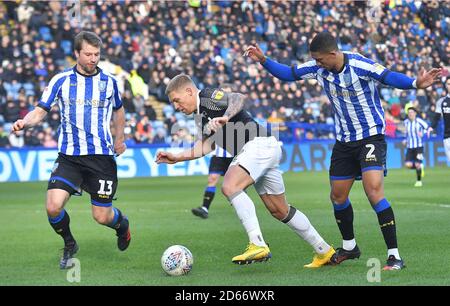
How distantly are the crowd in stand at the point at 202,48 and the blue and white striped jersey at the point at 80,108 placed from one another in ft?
52.3

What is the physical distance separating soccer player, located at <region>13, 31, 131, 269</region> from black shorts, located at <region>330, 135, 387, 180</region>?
2439 millimetres

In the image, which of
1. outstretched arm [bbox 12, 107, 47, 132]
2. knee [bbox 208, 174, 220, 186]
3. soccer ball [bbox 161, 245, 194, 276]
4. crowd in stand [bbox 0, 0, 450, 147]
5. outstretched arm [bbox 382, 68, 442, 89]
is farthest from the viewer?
crowd in stand [bbox 0, 0, 450, 147]

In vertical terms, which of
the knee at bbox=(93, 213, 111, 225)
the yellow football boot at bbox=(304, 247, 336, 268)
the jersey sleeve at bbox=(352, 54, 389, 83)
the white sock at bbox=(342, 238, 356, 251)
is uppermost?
the jersey sleeve at bbox=(352, 54, 389, 83)

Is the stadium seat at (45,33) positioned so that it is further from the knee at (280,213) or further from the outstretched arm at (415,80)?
the outstretched arm at (415,80)

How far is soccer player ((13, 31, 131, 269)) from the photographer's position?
9.04 metres

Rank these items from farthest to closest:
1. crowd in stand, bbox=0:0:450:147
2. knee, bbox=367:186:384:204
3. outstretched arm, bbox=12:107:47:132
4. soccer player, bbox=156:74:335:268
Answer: crowd in stand, bbox=0:0:450:147
knee, bbox=367:186:384:204
outstretched arm, bbox=12:107:47:132
soccer player, bbox=156:74:335:268

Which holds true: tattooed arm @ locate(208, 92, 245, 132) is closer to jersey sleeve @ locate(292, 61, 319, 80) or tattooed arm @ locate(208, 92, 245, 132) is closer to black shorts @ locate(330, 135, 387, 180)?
jersey sleeve @ locate(292, 61, 319, 80)

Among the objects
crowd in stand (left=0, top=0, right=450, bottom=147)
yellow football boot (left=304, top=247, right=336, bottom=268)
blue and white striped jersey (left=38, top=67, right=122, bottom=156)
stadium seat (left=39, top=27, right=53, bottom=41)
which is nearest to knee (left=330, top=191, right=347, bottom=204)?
yellow football boot (left=304, top=247, right=336, bottom=268)

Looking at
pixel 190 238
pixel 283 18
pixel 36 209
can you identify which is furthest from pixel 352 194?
pixel 283 18

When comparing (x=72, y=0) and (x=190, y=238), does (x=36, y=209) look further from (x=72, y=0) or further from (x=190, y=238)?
(x=72, y=0)

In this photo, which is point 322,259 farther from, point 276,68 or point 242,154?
point 276,68

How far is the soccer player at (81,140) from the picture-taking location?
9039 millimetres

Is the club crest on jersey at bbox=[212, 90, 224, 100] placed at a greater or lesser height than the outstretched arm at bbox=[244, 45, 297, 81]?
lesser

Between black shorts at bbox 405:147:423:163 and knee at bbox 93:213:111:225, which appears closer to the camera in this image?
knee at bbox 93:213:111:225
